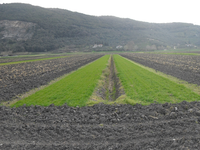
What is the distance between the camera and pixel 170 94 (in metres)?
15.0

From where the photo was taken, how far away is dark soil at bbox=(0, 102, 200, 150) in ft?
23.7

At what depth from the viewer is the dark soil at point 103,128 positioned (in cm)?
723

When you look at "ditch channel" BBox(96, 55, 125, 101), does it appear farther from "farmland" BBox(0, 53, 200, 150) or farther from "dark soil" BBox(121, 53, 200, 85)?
"dark soil" BBox(121, 53, 200, 85)

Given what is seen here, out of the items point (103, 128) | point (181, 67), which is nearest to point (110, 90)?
point (103, 128)

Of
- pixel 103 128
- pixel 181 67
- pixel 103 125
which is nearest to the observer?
pixel 103 128

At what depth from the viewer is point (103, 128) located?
8945 mm

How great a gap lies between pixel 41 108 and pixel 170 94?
1232cm

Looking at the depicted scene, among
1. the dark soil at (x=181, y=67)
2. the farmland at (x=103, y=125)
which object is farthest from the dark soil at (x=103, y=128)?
the dark soil at (x=181, y=67)

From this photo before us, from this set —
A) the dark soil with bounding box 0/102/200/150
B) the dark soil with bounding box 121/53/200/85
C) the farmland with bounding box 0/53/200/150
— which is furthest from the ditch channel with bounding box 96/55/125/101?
the dark soil with bounding box 121/53/200/85

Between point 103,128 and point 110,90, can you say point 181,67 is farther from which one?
point 103,128

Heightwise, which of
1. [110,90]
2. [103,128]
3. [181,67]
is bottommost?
[110,90]

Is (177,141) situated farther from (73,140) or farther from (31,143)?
(31,143)

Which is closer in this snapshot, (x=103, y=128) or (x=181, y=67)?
(x=103, y=128)

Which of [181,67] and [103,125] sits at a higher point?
[181,67]
